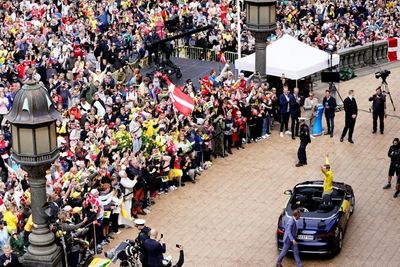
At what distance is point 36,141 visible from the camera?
1877 cm

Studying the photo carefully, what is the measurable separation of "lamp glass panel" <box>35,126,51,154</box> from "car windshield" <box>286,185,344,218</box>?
6.72 m

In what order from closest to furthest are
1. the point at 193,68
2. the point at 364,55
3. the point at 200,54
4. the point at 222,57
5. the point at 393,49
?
the point at 193,68
the point at 222,57
the point at 364,55
the point at 200,54
the point at 393,49

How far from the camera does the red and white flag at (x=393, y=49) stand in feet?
138

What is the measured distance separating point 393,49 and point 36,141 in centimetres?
2649

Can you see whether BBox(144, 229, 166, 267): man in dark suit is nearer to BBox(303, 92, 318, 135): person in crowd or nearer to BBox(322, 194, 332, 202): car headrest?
BBox(322, 194, 332, 202): car headrest

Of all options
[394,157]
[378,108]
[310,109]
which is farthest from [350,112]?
[394,157]

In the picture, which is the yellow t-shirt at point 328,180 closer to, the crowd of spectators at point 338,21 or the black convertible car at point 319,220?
the black convertible car at point 319,220

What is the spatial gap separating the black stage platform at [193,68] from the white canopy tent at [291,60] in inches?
118

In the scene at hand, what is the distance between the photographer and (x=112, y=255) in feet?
69.8

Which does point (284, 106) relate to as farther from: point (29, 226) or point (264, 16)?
point (29, 226)

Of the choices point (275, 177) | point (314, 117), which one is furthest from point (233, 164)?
point (314, 117)

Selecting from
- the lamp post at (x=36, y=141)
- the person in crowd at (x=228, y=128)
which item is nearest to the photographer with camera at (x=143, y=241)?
the lamp post at (x=36, y=141)

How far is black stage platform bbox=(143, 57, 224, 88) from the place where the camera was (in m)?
38.1

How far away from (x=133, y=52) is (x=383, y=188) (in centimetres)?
1456
